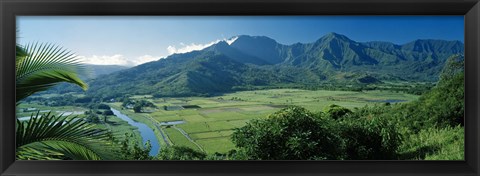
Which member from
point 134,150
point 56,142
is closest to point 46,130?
point 56,142

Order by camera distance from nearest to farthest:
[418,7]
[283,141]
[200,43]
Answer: [418,7] → [283,141] → [200,43]

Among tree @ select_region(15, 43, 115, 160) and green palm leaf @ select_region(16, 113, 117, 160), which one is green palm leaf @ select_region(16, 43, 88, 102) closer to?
tree @ select_region(15, 43, 115, 160)

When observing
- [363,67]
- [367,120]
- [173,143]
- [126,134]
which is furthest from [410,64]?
[126,134]

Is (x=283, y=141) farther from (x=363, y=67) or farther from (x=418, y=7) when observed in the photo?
(x=418, y=7)

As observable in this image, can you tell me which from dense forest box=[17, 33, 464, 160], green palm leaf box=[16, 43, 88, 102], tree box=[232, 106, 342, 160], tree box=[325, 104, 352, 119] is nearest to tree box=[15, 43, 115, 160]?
green palm leaf box=[16, 43, 88, 102]

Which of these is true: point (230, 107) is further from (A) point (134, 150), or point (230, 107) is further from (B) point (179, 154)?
(A) point (134, 150)
